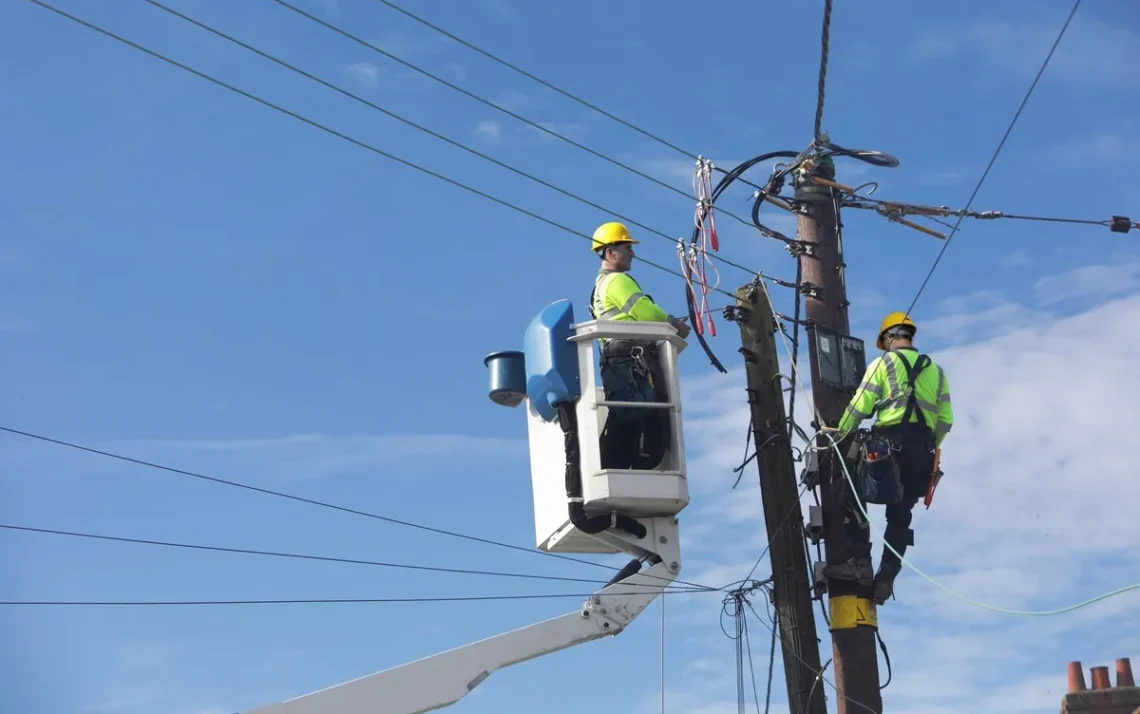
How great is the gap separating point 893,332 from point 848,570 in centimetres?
176

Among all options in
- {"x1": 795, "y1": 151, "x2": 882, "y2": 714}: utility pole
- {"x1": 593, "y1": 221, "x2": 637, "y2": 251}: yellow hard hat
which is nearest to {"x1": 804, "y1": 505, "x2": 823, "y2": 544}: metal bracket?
{"x1": 795, "y1": 151, "x2": 882, "y2": 714}: utility pole

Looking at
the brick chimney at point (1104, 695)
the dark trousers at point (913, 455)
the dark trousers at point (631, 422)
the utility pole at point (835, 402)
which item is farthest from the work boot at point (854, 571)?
the brick chimney at point (1104, 695)

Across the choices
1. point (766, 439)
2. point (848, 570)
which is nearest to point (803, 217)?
point (766, 439)

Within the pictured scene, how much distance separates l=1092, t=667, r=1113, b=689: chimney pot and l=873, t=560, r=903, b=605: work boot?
11.0 metres

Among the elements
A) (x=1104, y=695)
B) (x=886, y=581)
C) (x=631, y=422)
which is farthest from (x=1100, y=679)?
(x=631, y=422)

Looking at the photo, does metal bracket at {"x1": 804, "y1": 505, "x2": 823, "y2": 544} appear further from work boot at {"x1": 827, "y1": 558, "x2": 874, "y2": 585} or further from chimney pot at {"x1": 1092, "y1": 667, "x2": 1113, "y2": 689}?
chimney pot at {"x1": 1092, "y1": 667, "x2": 1113, "y2": 689}

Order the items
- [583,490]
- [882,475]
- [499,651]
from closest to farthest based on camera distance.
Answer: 1. [499,651]
2. [583,490]
3. [882,475]

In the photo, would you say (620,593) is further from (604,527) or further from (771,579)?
(771,579)

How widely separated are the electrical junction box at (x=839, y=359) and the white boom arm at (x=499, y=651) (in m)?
1.93

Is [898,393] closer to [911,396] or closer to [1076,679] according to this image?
[911,396]

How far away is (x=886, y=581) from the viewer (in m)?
11.0

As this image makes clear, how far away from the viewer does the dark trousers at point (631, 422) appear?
10078 mm

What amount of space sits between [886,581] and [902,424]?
1.10 meters

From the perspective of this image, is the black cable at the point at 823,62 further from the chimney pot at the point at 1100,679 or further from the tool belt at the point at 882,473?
the chimney pot at the point at 1100,679
